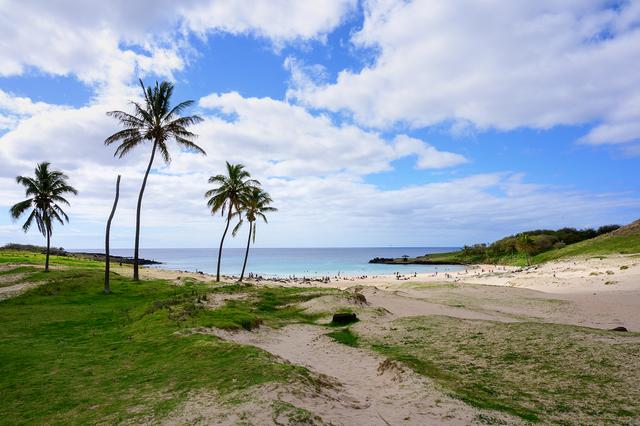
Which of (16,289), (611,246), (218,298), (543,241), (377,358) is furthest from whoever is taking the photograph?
(543,241)

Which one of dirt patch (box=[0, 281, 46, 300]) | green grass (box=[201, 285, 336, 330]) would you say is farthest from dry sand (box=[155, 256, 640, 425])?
dirt patch (box=[0, 281, 46, 300])

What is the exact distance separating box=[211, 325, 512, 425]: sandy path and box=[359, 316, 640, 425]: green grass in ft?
1.98

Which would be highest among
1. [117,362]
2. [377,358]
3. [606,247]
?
[606,247]

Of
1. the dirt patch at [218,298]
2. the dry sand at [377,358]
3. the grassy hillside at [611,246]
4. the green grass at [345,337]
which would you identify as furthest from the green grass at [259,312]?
the grassy hillside at [611,246]

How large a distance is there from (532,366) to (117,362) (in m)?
12.1

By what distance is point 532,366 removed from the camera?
36.7 ft

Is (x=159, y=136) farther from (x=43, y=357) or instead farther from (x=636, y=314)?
(x=636, y=314)

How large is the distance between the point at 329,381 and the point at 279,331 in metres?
7.46

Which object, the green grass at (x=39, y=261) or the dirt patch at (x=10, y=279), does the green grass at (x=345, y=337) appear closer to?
the dirt patch at (x=10, y=279)

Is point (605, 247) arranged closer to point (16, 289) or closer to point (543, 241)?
point (543, 241)

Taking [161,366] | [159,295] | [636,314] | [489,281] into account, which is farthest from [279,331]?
[489,281]

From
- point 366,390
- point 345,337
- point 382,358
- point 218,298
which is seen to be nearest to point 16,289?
point 218,298

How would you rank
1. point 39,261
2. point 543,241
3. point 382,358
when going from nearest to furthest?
1. point 382,358
2. point 39,261
3. point 543,241

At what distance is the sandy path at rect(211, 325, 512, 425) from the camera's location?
7.70 m
